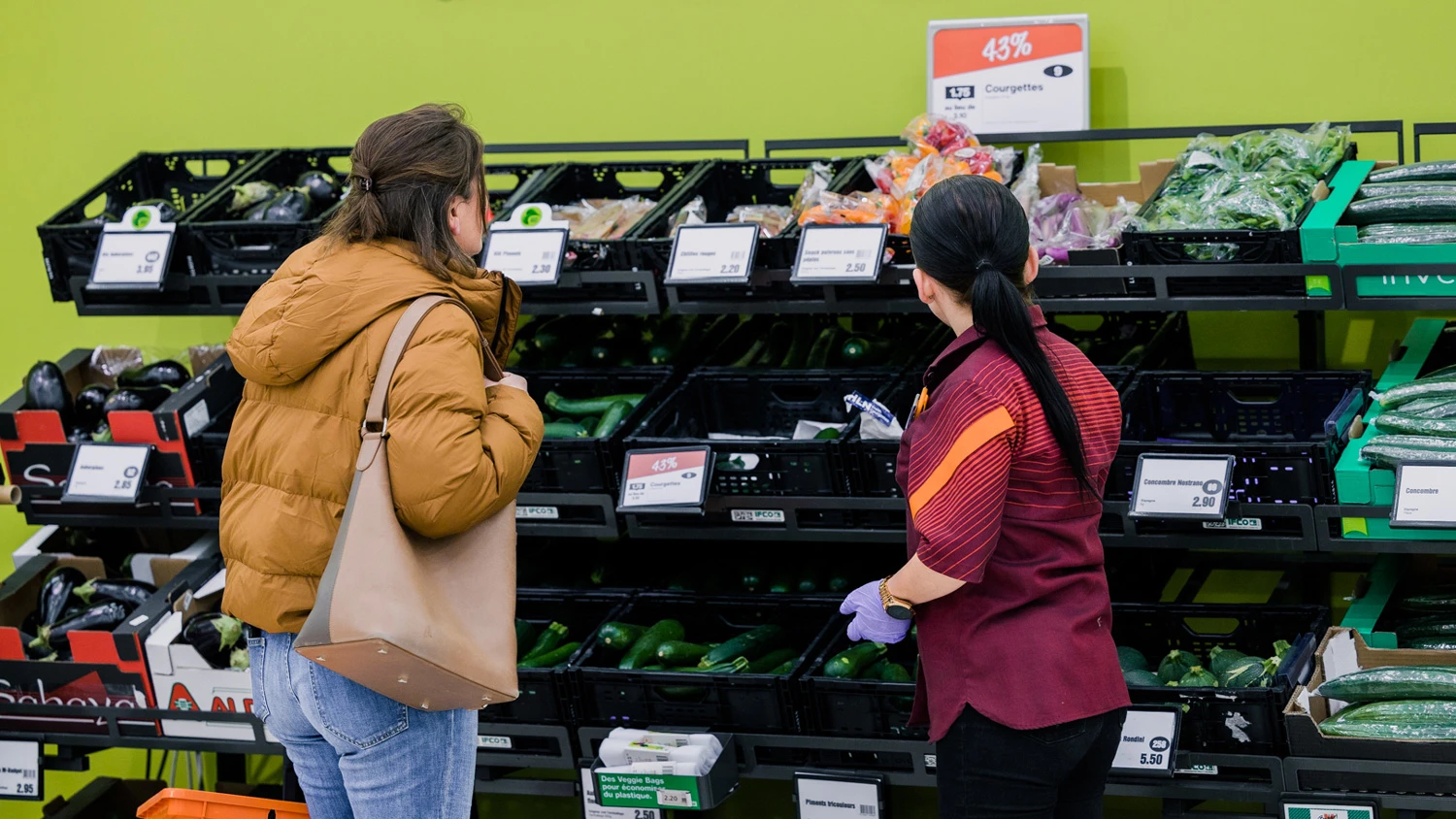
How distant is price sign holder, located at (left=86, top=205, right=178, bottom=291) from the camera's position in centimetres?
383

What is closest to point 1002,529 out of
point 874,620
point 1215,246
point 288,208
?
point 874,620

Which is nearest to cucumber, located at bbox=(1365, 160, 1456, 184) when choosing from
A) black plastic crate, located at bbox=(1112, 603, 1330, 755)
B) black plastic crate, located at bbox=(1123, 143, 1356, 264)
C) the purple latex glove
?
black plastic crate, located at bbox=(1123, 143, 1356, 264)

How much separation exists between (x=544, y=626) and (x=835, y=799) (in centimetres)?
94

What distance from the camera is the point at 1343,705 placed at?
10.3ft

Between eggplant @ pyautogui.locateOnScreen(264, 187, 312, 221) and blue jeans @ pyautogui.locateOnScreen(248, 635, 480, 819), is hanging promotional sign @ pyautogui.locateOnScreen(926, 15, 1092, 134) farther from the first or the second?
blue jeans @ pyautogui.locateOnScreen(248, 635, 480, 819)

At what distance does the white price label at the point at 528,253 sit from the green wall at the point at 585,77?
988mm

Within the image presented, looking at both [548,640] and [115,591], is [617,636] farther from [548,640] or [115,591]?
[115,591]

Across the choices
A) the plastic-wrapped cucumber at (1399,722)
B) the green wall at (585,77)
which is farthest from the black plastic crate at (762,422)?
the plastic-wrapped cucumber at (1399,722)

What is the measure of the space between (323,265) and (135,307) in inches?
69.3

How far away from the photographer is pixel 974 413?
7.52 feet

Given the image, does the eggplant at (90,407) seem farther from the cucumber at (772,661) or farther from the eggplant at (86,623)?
the cucumber at (772,661)

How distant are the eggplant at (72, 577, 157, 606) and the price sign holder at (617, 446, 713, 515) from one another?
4.95 ft

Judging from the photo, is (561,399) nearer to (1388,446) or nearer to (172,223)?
(172,223)

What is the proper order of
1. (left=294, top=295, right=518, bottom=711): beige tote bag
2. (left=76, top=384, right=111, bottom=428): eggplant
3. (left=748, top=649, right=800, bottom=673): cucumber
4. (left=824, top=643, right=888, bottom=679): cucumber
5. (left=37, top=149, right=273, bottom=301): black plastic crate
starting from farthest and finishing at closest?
(left=76, top=384, right=111, bottom=428): eggplant < (left=37, top=149, right=273, bottom=301): black plastic crate < (left=748, top=649, right=800, bottom=673): cucumber < (left=824, top=643, right=888, bottom=679): cucumber < (left=294, top=295, right=518, bottom=711): beige tote bag
